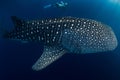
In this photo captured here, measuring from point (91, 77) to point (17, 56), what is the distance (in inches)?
112

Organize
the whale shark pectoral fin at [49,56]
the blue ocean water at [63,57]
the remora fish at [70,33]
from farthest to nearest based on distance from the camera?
1. the blue ocean water at [63,57]
2. the whale shark pectoral fin at [49,56]
3. the remora fish at [70,33]

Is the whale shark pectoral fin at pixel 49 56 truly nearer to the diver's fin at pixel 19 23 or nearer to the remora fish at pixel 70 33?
the remora fish at pixel 70 33

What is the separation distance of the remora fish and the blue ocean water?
3704 millimetres

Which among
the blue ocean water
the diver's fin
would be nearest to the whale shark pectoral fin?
the diver's fin

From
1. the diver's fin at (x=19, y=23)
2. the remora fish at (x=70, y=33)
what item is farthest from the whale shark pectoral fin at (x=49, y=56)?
the diver's fin at (x=19, y=23)

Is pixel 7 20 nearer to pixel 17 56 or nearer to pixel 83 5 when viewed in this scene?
pixel 17 56

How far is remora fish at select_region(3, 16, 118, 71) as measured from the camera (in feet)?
12.4

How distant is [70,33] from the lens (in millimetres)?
3840

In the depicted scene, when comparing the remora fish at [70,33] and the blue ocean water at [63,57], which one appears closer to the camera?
the remora fish at [70,33]

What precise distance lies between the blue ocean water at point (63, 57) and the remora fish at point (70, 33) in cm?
370

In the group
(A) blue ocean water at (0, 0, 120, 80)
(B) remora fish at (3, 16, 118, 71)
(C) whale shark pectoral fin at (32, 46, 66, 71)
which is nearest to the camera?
Result: (B) remora fish at (3, 16, 118, 71)

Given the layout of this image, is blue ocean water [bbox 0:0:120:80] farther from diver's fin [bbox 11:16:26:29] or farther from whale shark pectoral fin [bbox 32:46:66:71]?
diver's fin [bbox 11:16:26:29]

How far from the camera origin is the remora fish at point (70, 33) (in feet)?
12.4

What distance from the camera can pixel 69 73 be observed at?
7.54 m
